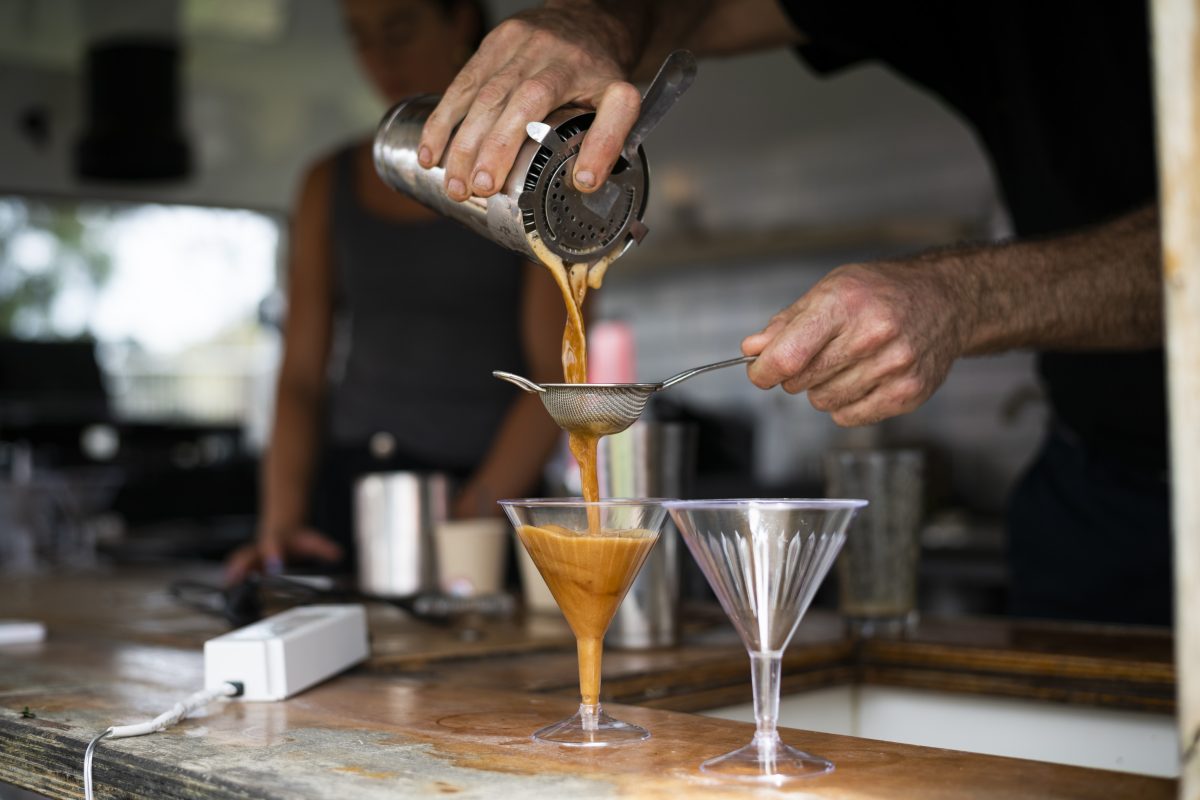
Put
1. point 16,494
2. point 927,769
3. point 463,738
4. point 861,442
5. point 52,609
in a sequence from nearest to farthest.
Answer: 1. point 927,769
2. point 463,738
3. point 52,609
4. point 16,494
5. point 861,442

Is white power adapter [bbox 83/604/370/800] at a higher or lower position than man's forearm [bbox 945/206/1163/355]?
lower

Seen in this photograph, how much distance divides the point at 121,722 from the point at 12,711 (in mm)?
122

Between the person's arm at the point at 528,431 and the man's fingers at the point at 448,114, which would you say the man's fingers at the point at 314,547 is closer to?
the person's arm at the point at 528,431

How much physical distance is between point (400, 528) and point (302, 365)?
0.76 meters

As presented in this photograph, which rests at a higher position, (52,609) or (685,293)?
(685,293)


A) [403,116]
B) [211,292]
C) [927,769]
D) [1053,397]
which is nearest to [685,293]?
[211,292]

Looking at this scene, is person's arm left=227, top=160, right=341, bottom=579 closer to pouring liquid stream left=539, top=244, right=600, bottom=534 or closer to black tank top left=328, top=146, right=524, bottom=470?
black tank top left=328, top=146, right=524, bottom=470

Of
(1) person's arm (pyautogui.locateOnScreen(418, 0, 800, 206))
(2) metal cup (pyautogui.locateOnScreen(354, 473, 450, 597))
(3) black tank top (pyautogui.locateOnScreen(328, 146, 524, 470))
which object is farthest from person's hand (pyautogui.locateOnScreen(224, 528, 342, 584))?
(1) person's arm (pyautogui.locateOnScreen(418, 0, 800, 206))

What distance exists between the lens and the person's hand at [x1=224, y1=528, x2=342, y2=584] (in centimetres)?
212

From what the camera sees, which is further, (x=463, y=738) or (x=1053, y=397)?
(x=1053, y=397)

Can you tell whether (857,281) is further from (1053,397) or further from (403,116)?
(1053,397)

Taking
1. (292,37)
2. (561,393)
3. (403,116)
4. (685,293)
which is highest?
(292,37)

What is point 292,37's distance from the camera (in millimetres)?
5312

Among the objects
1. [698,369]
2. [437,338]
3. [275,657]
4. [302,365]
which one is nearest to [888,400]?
[698,369]
